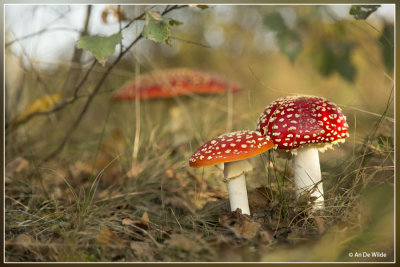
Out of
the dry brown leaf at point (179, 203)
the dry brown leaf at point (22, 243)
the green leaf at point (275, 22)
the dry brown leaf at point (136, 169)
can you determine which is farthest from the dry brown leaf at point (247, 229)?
the green leaf at point (275, 22)

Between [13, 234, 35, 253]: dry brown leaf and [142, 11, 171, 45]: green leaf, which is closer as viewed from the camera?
[13, 234, 35, 253]: dry brown leaf

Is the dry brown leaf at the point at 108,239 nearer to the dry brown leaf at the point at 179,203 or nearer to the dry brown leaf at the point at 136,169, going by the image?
the dry brown leaf at the point at 179,203

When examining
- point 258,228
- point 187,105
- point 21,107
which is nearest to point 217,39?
point 187,105

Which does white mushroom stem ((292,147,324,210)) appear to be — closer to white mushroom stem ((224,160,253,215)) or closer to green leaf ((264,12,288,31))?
white mushroom stem ((224,160,253,215))

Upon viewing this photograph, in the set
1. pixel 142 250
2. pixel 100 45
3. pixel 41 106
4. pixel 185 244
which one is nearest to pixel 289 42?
pixel 100 45

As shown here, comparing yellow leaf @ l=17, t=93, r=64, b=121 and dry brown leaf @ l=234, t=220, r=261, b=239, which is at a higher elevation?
yellow leaf @ l=17, t=93, r=64, b=121

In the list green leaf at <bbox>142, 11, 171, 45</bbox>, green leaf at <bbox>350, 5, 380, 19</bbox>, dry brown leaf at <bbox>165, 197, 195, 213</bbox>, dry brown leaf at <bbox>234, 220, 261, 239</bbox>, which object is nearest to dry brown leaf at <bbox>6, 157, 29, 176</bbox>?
dry brown leaf at <bbox>165, 197, 195, 213</bbox>
